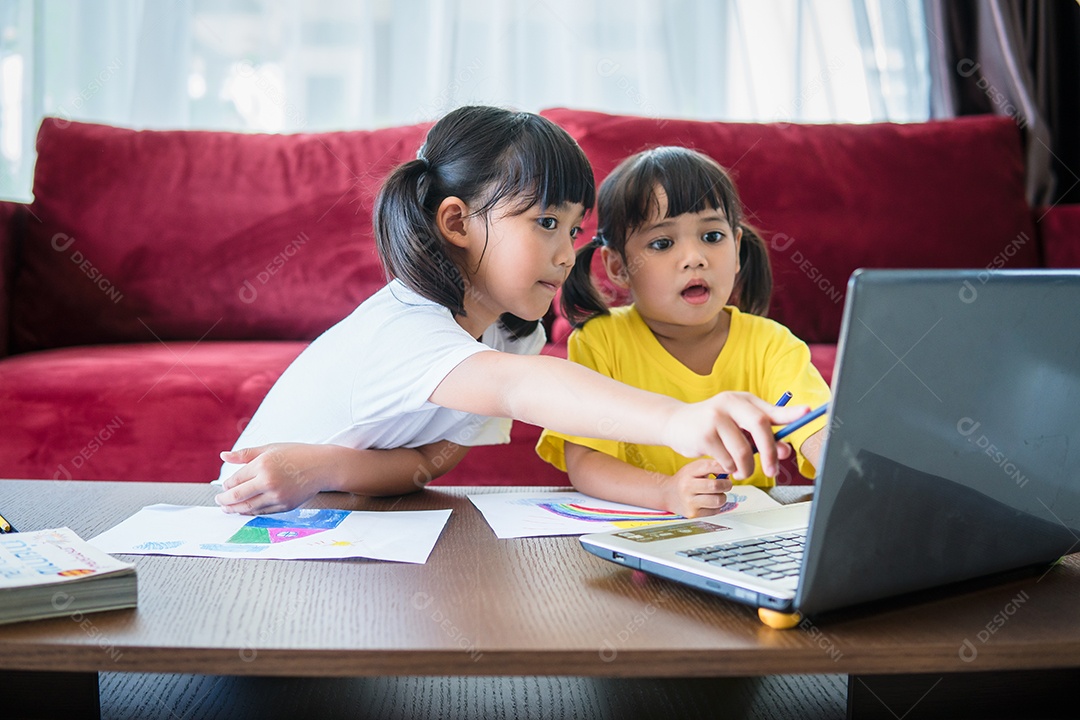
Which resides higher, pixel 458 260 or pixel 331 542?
pixel 458 260

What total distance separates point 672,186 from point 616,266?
14cm

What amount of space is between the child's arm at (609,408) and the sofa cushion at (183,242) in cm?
120

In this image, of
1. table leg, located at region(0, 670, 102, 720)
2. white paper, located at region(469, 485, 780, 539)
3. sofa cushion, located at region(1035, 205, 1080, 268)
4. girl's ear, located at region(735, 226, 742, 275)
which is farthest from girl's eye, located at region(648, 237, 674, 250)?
sofa cushion, located at region(1035, 205, 1080, 268)

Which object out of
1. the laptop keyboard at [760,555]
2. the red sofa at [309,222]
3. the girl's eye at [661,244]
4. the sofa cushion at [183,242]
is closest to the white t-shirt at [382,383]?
the girl's eye at [661,244]

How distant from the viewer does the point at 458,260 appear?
3.85 ft

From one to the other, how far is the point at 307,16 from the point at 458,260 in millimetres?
1738

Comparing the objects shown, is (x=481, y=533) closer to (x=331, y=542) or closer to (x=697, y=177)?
(x=331, y=542)

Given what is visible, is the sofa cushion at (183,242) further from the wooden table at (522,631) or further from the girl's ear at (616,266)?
the wooden table at (522,631)

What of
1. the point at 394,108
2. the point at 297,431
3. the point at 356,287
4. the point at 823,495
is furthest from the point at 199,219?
the point at 823,495

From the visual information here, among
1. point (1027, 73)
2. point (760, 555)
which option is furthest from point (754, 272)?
point (1027, 73)

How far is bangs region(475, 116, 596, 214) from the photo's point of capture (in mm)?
1104

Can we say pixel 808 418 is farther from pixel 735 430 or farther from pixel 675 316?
pixel 675 316

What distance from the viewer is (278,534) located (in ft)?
2.71

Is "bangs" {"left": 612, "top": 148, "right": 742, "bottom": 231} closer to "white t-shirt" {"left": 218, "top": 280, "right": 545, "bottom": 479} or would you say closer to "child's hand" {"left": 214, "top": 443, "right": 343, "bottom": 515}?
"white t-shirt" {"left": 218, "top": 280, "right": 545, "bottom": 479}
